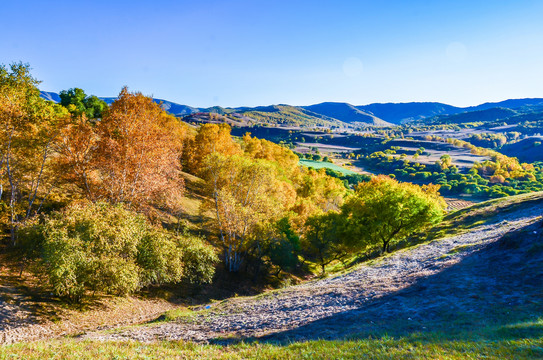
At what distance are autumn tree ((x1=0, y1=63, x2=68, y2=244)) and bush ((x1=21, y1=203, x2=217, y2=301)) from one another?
521cm

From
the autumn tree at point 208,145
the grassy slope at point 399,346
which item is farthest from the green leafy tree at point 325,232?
the grassy slope at point 399,346

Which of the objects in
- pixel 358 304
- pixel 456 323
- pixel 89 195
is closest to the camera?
pixel 456 323

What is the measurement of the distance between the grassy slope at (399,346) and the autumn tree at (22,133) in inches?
702

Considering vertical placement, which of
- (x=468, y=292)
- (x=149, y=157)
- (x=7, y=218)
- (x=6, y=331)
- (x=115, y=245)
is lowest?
(x=6, y=331)

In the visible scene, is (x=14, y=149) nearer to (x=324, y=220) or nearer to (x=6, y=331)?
(x=6, y=331)

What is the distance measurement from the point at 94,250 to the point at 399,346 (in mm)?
22672

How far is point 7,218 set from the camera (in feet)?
81.6

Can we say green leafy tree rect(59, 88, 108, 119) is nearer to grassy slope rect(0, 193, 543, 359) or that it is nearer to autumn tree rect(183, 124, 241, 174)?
autumn tree rect(183, 124, 241, 174)

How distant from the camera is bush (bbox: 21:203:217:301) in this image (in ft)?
64.3

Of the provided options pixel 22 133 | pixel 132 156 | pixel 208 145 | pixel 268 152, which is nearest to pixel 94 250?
pixel 132 156

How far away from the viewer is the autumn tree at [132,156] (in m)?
29.1

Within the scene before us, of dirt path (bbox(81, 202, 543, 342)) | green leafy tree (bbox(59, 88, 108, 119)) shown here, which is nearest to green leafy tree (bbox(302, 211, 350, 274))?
dirt path (bbox(81, 202, 543, 342))

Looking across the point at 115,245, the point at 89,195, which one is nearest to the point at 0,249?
the point at 89,195

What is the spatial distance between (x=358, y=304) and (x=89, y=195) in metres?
30.8
